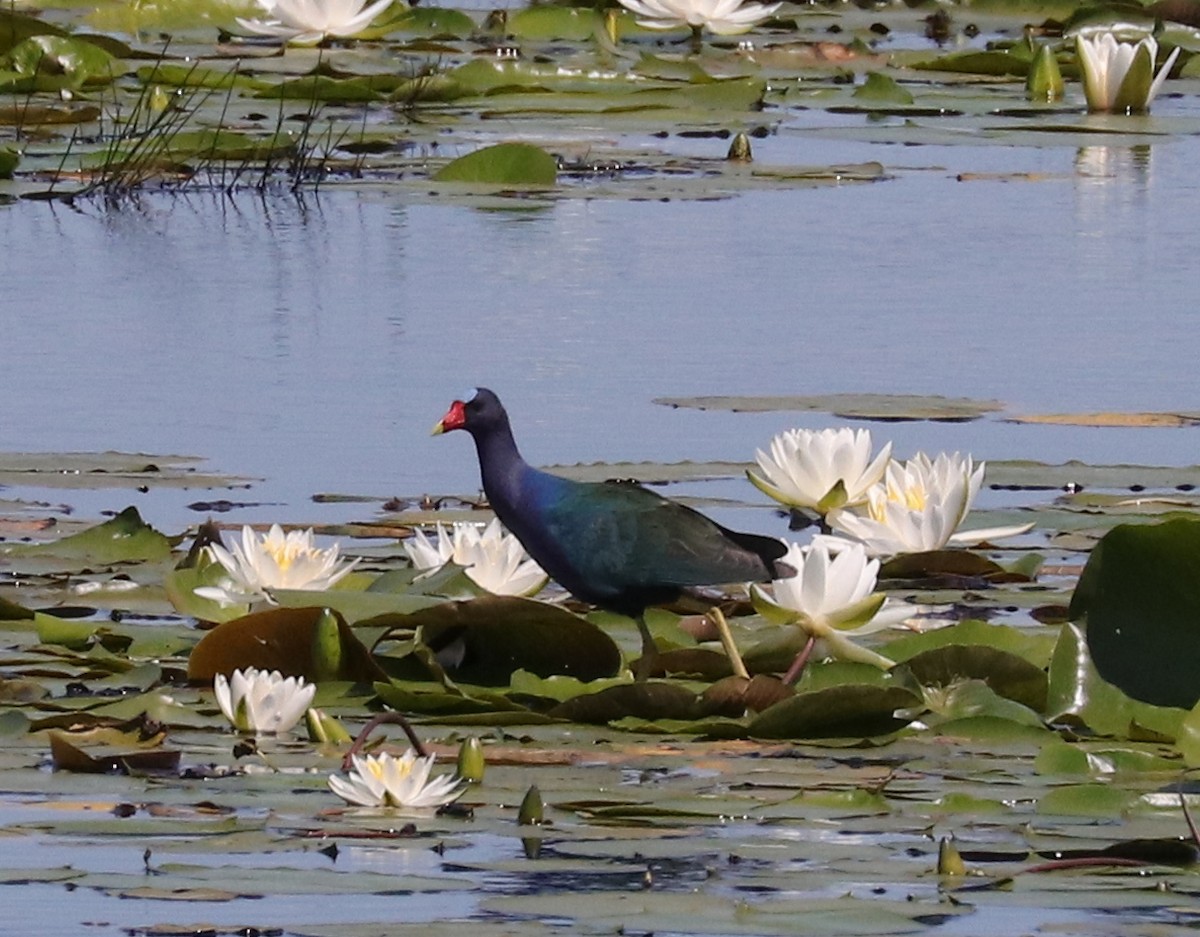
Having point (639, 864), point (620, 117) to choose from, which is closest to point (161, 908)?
point (639, 864)

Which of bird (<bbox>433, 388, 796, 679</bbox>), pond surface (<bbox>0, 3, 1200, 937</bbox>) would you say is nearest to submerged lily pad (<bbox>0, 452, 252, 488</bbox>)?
pond surface (<bbox>0, 3, 1200, 937</bbox>)

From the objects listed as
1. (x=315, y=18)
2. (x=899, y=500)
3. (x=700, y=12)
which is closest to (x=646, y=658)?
(x=899, y=500)

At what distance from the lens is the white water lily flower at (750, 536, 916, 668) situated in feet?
12.7

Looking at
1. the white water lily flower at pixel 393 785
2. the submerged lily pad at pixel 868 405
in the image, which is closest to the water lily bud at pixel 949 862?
the white water lily flower at pixel 393 785

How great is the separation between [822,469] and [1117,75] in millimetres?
7257

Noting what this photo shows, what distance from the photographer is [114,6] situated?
14867 millimetres

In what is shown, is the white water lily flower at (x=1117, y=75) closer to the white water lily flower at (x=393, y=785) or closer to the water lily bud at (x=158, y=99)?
the water lily bud at (x=158, y=99)

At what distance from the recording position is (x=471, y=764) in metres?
3.44

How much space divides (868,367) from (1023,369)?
34cm

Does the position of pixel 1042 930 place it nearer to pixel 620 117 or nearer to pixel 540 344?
pixel 540 344

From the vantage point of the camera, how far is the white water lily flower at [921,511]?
4496mm

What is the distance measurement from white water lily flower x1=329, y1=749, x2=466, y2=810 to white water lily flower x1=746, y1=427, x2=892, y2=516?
57.2 inches

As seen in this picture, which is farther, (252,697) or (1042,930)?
(252,697)

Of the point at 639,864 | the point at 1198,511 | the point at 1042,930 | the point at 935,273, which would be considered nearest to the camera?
the point at 1042,930
